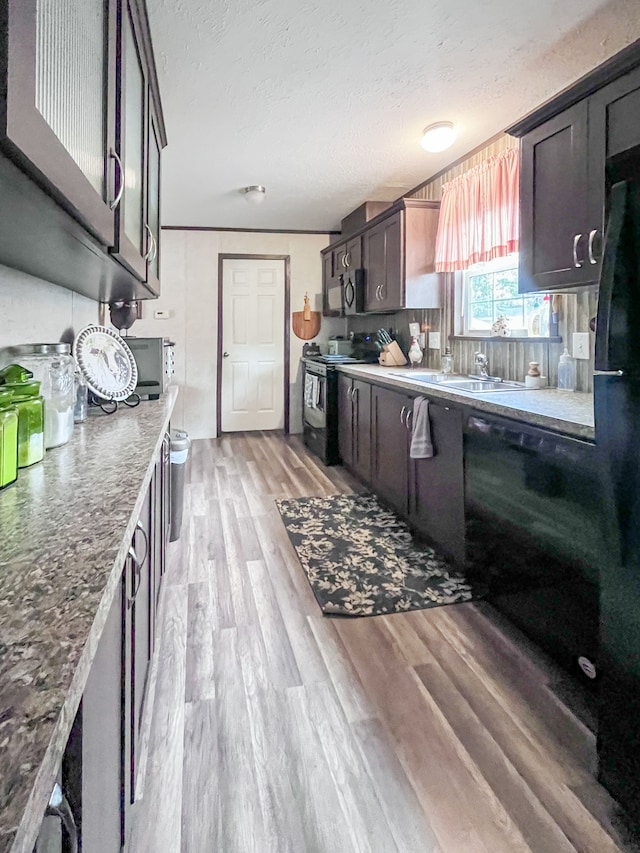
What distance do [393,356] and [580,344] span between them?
6.51ft

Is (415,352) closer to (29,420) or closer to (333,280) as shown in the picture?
(333,280)

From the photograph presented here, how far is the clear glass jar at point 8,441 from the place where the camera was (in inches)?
38.1

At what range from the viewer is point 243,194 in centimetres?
427

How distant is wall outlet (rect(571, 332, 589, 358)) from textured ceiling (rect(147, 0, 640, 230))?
117 cm

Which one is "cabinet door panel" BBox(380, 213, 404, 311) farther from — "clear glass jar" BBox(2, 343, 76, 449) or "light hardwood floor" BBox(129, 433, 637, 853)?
"clear glass jar" BBox(2, 343, 76, 449)

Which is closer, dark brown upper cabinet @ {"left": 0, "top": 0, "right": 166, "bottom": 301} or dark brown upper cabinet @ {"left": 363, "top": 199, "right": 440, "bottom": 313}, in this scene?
dark brown upper cabinet @ {"left": 0, "top": 0, "right": 166, "bottom": 301}

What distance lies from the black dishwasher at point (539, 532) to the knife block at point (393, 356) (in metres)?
2.11

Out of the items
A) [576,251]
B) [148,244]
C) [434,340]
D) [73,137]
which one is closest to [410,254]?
[434,340]

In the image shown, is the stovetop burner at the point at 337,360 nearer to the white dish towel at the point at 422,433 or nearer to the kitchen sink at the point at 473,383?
the kitchen sink at the point at 473,383

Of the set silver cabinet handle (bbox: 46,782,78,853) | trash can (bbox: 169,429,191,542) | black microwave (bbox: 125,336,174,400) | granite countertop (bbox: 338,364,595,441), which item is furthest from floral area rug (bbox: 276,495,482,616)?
silver cabinet handle (bbox: 46,782,78,853)

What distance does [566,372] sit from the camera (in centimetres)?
249

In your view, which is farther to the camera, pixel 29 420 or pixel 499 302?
pixel 499 302

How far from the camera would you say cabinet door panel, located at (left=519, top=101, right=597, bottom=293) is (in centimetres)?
188

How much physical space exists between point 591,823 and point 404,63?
2755 mm
